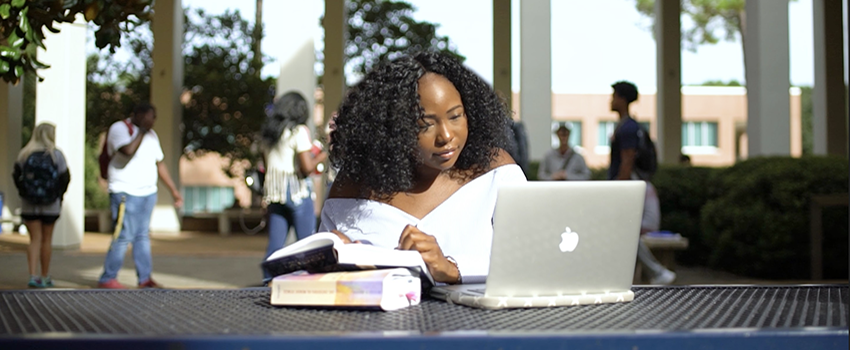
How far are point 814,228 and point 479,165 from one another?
17.8ft

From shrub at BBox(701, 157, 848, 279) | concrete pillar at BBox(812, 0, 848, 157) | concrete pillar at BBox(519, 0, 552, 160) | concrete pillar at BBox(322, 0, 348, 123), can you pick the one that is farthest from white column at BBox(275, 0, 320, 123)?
concrete pillar at BBox(812, 0, 848, 157)

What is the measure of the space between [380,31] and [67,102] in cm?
951

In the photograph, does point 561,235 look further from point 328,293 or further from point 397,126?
point 397,126

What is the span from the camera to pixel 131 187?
6.38 m

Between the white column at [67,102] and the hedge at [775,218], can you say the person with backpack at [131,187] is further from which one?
the hedge at [775,218]

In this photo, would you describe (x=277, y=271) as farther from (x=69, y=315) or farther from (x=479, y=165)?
(x=479, y=165)

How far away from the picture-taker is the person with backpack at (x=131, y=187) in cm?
635

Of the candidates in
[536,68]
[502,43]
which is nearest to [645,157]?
[536,68]

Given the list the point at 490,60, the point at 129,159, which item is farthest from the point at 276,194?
the point at 490,60

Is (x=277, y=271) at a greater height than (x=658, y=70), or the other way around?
(x=658, y=70)

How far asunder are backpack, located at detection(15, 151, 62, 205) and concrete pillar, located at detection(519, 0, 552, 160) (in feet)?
23.0

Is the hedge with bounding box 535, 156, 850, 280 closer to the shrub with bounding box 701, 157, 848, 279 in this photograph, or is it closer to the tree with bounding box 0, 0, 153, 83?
the shrub with bounding box 701, 157, 848, 279

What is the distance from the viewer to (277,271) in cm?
184

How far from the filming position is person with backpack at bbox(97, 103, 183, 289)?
6352mm
